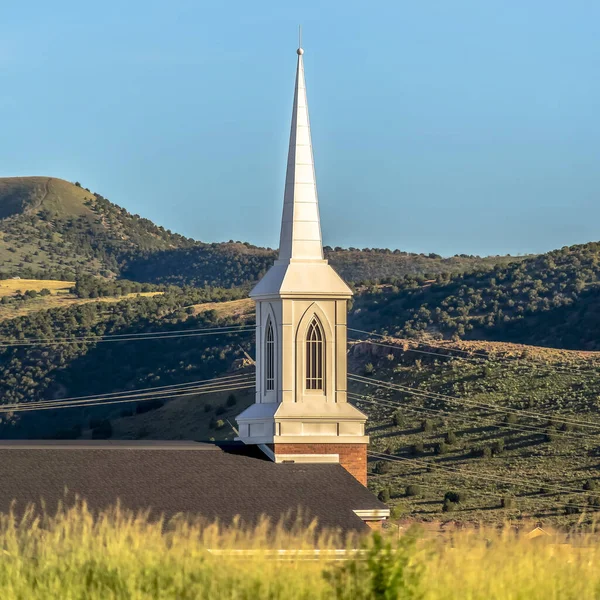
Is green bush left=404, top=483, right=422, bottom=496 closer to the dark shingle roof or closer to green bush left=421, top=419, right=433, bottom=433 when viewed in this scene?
green bush left=421, top=419, right=433, bottom=433

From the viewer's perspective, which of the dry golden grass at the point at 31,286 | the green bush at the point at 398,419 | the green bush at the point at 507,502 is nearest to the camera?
the green bush at the point at 507,502

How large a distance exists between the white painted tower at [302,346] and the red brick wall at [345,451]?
0.02 metres

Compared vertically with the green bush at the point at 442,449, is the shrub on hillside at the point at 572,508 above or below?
below

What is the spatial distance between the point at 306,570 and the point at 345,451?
A: 1604 cm

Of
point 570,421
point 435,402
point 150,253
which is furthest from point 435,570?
point 150,253

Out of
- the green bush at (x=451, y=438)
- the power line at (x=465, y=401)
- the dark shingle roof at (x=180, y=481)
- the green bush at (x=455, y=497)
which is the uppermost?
the dark shingle roof at (x=180, y=481)

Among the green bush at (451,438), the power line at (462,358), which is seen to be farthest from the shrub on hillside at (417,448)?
the power line at (462,358)

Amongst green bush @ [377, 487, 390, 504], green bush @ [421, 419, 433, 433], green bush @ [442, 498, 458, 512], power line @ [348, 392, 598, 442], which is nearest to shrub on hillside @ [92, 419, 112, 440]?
power line @ [348, 392, 598, 442]

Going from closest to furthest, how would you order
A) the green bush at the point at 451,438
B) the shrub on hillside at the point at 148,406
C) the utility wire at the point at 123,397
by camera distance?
the green bush at the point at 451,438 → the shrub on hillside at the point at 148,406 → the utility wire at the point at 123,397

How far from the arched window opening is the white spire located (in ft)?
4.97

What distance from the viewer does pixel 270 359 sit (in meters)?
32.8

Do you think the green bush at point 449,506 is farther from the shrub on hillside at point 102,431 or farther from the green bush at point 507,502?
the shrub on hillside at point 102,431

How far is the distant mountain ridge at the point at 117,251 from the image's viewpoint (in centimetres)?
14312

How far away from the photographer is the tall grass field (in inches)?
596
